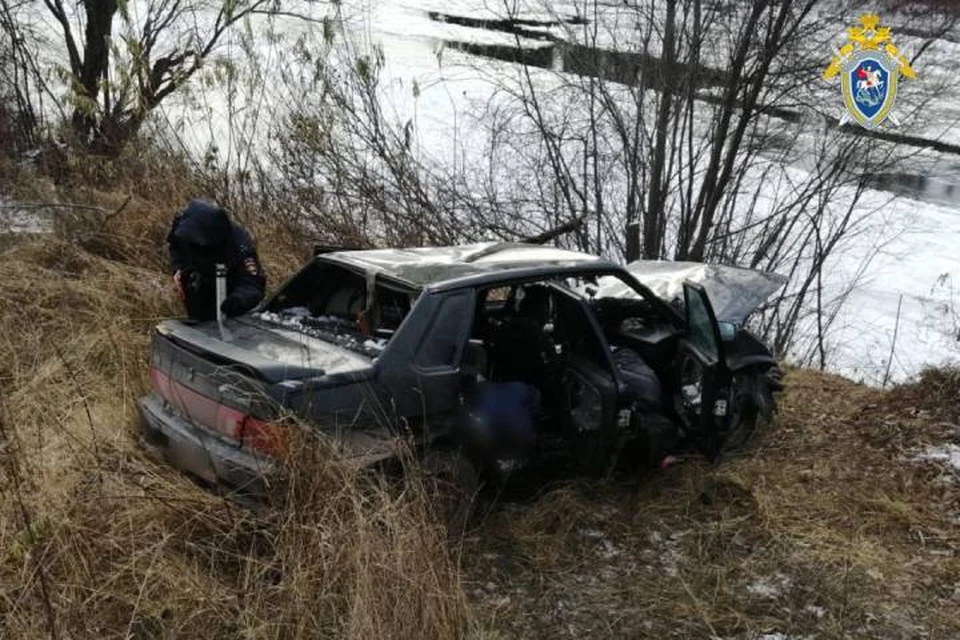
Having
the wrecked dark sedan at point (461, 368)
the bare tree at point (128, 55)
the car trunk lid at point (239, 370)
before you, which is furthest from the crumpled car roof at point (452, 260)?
the bare tree at point (128, 55)

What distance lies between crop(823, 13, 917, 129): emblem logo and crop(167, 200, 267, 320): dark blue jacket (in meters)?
7.50

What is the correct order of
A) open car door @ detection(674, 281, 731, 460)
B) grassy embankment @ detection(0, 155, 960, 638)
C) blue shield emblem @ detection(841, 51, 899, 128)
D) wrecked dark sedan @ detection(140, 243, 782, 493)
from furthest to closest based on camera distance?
blue shield emblem @ detection(841, 51, 899, 128)
open car door @ detection(674, 281, 731, 460)
wrecked dark sedan @ detection(140, 243, 782, 493)
grassy embankment @ detection(0, 155, 960, 638)

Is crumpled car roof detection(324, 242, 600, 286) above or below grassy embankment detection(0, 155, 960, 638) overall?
above

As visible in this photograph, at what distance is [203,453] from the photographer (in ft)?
12.7

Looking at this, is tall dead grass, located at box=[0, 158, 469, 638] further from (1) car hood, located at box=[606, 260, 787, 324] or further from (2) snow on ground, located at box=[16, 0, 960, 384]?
(2) snow on ground, located at box=[16, 0, 960, 384]

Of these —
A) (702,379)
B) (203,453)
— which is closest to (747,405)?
(702,379)

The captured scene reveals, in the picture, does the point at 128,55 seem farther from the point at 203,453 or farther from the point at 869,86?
the point at 869,86

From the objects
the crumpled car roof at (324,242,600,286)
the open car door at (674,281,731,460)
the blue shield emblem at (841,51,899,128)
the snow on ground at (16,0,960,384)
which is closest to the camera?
the crumpled car roof at (324,242,600,286)

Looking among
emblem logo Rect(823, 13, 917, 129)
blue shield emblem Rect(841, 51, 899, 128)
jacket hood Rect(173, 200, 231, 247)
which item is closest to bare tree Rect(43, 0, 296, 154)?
jacket hood Rect(173, 200, 231, 247)

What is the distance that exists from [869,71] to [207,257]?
8596 mm

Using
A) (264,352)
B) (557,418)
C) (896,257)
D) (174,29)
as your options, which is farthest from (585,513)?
(896,257)

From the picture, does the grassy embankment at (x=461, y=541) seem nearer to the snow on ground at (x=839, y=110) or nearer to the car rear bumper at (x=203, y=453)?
the car rear bumper at (x=203, y=453)

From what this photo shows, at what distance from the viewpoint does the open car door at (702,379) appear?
4914 mm

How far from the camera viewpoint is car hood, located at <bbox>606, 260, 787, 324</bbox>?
5.50 m
